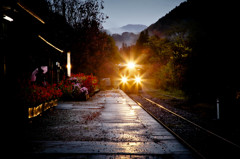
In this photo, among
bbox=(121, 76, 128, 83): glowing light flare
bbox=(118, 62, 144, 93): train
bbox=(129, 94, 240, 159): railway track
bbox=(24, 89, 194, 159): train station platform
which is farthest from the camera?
bbox=(121, 76, 128, 83): glowing light flare

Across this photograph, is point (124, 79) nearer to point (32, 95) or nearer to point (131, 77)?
point (131, 77)

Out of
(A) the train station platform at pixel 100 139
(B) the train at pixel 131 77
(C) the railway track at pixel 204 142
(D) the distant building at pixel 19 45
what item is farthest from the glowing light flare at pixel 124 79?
(A) the train station platform at pixel 100 139

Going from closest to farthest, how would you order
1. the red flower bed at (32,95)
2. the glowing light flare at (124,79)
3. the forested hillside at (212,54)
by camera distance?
the red flower bed at (32,95)
the forested hillside at (212,54)
the glowing light flare at (124,79)

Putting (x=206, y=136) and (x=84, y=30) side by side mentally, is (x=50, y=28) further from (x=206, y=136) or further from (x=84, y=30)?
(x=206, y=136)

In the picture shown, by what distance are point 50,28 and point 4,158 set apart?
15.0m

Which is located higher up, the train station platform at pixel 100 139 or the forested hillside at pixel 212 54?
the forested hillside at pixel 212 54

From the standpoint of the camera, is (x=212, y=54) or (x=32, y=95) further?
(x=212, y=54)

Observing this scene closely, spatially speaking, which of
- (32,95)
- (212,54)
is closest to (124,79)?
(212,54)

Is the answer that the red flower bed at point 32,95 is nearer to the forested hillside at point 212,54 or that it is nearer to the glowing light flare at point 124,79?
the forested hillside at point 212,54

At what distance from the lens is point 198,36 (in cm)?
1204

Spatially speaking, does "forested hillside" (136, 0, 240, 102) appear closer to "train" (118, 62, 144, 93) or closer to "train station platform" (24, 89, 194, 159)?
"train station platform" (24, 89, 194, 159)

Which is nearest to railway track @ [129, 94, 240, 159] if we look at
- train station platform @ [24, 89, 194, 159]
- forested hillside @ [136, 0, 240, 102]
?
train station platform @ [24, 89, 194, 159]

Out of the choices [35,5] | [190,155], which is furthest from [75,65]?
[190,155]

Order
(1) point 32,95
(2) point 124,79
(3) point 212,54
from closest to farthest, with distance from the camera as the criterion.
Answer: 1. (1) point 32,95
2. (3) point 212,54
3. (2) point 124,79
